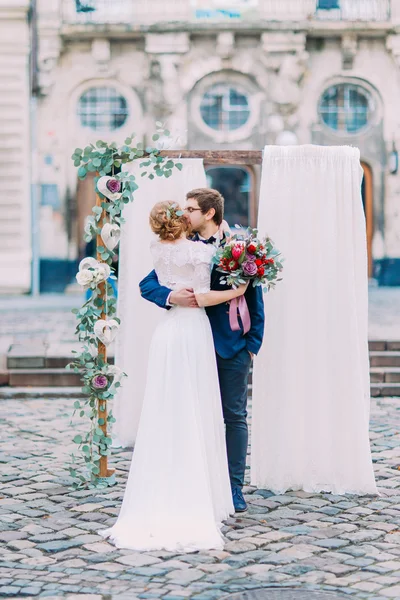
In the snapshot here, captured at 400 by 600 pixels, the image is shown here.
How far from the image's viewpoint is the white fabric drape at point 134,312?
8.41 metres

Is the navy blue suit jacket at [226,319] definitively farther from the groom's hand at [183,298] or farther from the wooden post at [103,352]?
the wooden post at [103,352]

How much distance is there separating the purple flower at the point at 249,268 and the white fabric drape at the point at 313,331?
3.47 feet

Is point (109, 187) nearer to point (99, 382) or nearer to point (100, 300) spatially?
point (100, 300)

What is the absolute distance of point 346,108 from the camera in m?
22.4

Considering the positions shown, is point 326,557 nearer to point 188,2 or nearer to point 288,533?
point 288,533

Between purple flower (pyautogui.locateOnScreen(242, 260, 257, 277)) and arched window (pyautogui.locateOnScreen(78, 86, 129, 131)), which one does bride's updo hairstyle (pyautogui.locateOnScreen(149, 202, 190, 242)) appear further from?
arched window (pyautogui.locateOnScreen(78, 86, 129, 131))

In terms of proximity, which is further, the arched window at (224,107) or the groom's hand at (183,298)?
the arched window at (224,107)

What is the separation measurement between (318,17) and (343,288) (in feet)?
53.6

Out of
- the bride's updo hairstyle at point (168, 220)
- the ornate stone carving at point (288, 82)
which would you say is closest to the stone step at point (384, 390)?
the bride's updo hairstyle at point (168, 220)

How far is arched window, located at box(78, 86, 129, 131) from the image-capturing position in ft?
72.6

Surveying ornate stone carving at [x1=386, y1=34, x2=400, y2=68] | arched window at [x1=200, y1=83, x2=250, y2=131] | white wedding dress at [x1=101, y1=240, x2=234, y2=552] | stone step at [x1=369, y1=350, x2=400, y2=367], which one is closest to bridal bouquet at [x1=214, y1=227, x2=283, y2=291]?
white wedding dress at [x1=101, y1=240, x2=234, y2=552]

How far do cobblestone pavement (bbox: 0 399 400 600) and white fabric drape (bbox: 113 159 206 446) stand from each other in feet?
3.56

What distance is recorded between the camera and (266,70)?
21906 millimetres

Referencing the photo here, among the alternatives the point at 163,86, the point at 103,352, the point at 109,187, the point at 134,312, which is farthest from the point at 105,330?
the point at 163,86
